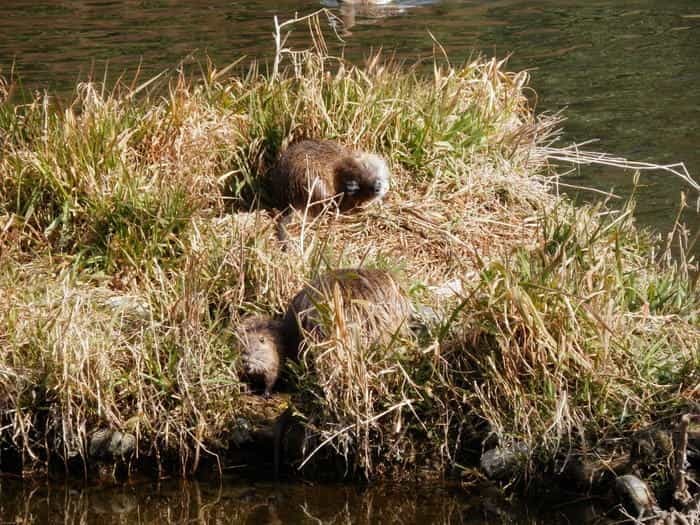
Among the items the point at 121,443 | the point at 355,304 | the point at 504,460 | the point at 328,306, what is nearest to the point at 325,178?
the point at 355,304

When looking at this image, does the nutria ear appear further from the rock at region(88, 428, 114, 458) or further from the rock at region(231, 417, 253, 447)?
the rock at region(88, 428, 114, 458)

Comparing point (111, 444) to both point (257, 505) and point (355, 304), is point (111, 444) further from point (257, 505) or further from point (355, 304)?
point (355, 304)

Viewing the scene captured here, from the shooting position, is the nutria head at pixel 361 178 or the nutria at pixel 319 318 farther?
the nutria head at pixel 361 178

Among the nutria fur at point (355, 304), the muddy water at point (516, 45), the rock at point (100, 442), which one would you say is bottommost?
the rock at point (100, 442)

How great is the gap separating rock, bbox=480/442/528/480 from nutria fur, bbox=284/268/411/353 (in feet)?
2.37

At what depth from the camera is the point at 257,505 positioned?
18.6ft

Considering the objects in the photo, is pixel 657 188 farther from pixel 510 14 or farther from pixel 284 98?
pixel 510 14

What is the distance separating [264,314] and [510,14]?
445 inches

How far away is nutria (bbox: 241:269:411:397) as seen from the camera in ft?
19.2

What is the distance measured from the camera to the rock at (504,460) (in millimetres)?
5449

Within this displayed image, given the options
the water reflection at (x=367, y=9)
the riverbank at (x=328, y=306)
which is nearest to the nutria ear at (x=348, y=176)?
the riverbank at (x=328, y=306)

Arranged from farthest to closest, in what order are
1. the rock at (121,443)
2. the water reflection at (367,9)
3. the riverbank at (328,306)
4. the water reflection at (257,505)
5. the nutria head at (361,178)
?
the water reflection at (367,9) < the nutria head at (361,178) < the rock at (121,443) < the riverbank at (328,306) < the water reflection at (257,505)

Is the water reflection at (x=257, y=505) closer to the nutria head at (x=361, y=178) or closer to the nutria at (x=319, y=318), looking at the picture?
the nutria at (x=319, y=318)

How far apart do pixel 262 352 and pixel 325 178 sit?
171 centimetres
